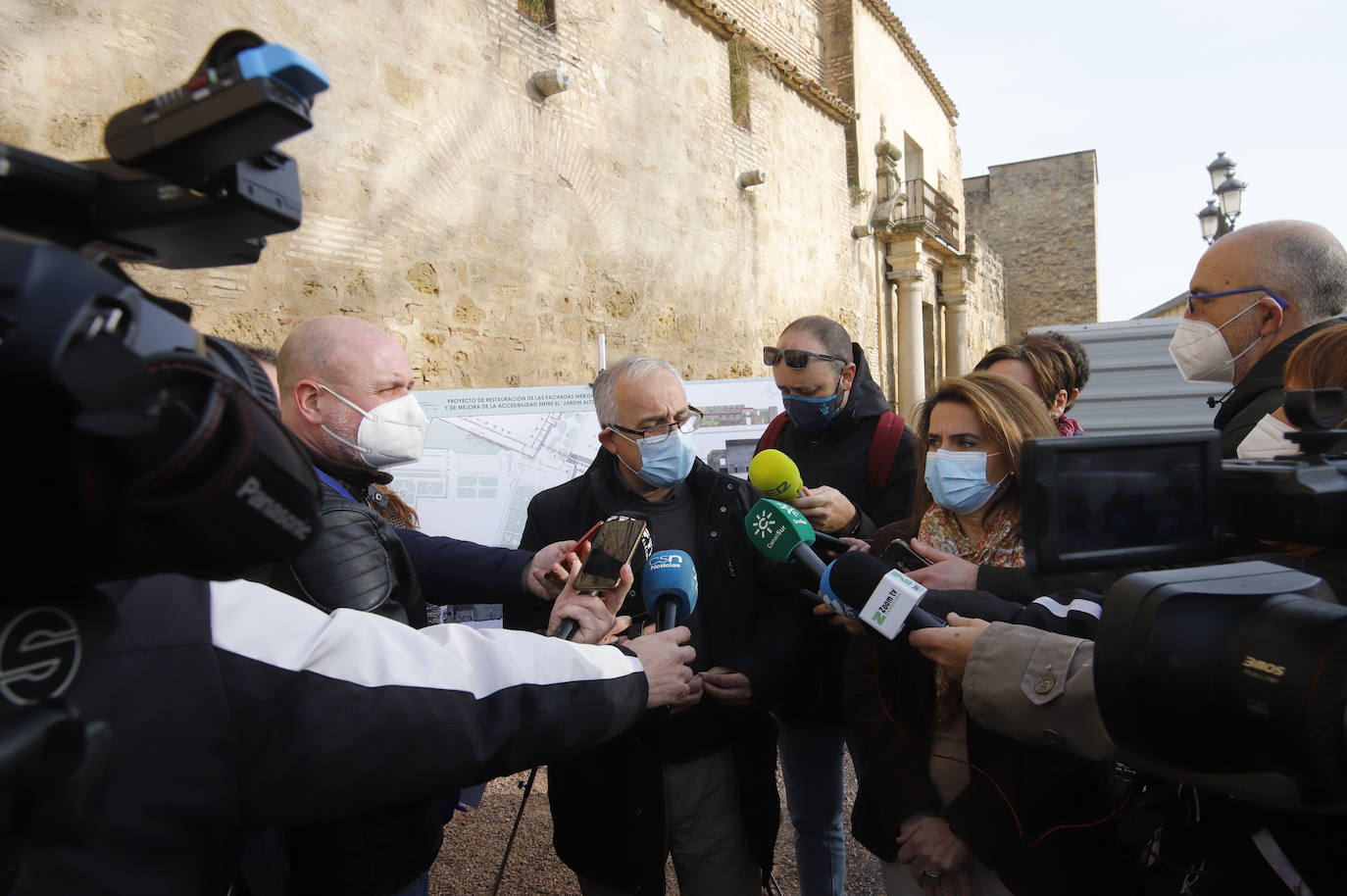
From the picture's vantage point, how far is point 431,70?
6.75 meters

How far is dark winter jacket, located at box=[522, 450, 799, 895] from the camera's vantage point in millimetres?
2188

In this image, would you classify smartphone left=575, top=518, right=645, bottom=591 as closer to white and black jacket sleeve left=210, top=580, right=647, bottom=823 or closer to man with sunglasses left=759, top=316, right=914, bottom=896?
white and black jacket sleeve left=210, top=580, right=647, bottom=823

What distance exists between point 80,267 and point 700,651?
1947 millimetres

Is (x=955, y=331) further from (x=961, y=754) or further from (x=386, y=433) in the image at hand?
(x=386, y=433)

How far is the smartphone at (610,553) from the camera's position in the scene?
1.97m

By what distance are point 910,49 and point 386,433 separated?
19761mm

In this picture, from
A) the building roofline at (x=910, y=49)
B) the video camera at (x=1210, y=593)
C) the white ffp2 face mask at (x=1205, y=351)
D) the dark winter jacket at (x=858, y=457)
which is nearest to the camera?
the video camera at (x=1210, y=593)

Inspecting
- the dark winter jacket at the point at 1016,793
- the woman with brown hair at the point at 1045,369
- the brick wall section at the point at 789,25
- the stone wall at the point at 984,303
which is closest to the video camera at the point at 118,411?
the dark winter jacket at the point at 1016,793

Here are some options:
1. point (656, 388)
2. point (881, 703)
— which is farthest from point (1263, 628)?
point (656, 388)

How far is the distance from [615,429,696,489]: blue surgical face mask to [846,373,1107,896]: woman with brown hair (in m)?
0.67

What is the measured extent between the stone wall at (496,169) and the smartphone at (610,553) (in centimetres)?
410

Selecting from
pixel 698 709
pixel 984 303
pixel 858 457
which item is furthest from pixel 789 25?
pixel 698 709

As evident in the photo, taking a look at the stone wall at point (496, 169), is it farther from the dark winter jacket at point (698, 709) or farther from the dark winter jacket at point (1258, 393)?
the dark winter jacket at point (1258, 393)

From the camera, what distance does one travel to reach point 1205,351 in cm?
277
